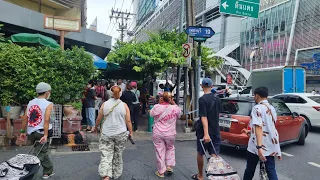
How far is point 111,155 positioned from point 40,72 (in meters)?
3.74

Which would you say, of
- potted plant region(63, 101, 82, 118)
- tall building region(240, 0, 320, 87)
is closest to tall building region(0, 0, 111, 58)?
potted plant region(63, 101, 82, 118)

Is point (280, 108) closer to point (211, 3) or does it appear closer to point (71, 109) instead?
point (71, 109)

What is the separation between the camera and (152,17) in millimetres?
72562

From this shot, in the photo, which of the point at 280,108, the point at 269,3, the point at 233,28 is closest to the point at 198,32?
the point at 280,108

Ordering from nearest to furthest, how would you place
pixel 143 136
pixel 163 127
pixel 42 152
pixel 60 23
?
pixel 42 152, pixel 163 127, pixel 60 23, pixel 143 136

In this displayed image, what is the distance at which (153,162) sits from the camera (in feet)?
19.5

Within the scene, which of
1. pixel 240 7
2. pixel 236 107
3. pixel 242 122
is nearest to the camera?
pixel 242 122

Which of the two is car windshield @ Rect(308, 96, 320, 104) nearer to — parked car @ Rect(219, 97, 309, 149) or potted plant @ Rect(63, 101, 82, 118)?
parked car @ Rect(219, 97, 309, 149)

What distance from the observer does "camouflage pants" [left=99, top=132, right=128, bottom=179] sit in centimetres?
445

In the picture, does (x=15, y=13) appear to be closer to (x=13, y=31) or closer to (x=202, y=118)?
(x=13, y=31)

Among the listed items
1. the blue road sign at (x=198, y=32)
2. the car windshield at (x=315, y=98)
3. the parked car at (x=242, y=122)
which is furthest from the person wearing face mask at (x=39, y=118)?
the car windshield at (x=315, y=98)

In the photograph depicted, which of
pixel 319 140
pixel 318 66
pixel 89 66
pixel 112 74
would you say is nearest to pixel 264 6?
pixel 318 66

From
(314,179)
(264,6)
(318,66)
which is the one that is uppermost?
(264,6)

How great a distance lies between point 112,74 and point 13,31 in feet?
18.7
